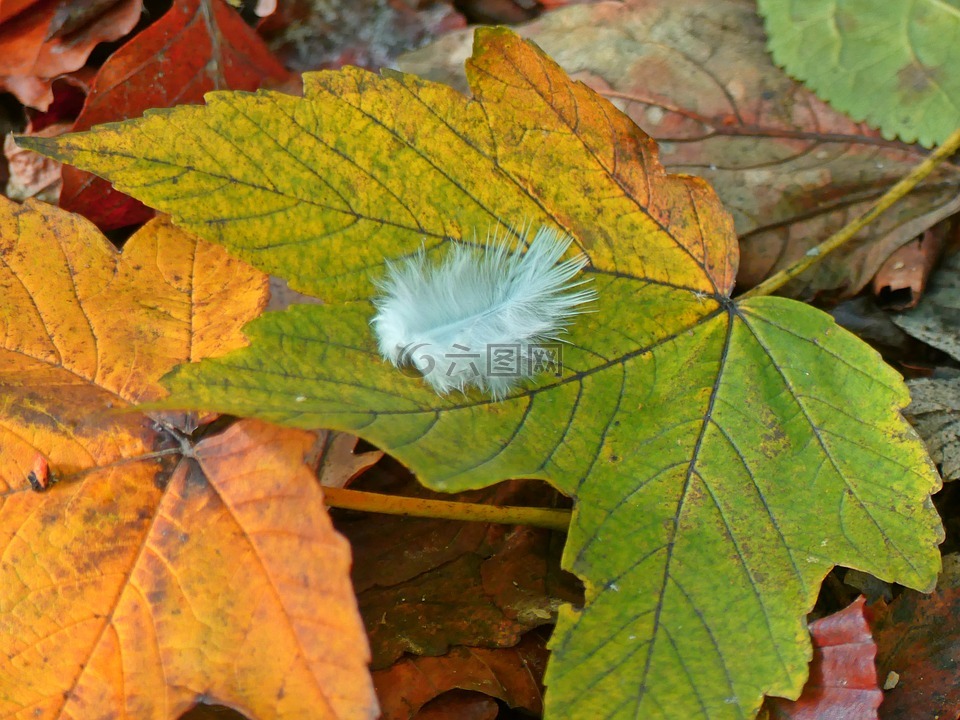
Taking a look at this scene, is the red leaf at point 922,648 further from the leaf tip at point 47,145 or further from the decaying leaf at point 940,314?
→ the leaf tip at point 47,145

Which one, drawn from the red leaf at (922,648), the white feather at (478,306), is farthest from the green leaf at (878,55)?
the red leaf at (922,648)

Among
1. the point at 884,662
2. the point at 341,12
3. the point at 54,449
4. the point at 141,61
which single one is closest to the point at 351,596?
the point at 54,449

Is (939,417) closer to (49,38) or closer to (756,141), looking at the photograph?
(756,141)

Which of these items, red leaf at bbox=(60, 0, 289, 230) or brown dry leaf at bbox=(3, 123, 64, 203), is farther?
brown dry leaf at bbox=(3, 123, 64, 203)

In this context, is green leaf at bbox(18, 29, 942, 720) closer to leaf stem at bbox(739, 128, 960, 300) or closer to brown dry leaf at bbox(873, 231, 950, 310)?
leaf stem at bbox(739, 128, 960, 300)

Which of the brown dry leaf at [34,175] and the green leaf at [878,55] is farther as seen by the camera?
the brown dry leaf at [34,175]

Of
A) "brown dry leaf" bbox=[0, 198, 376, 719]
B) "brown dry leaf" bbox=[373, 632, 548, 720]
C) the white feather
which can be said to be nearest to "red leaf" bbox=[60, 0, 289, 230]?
"brown dry leaf" bbox=[0, 198, 376, 719]

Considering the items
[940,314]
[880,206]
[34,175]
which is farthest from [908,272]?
[34,175]
